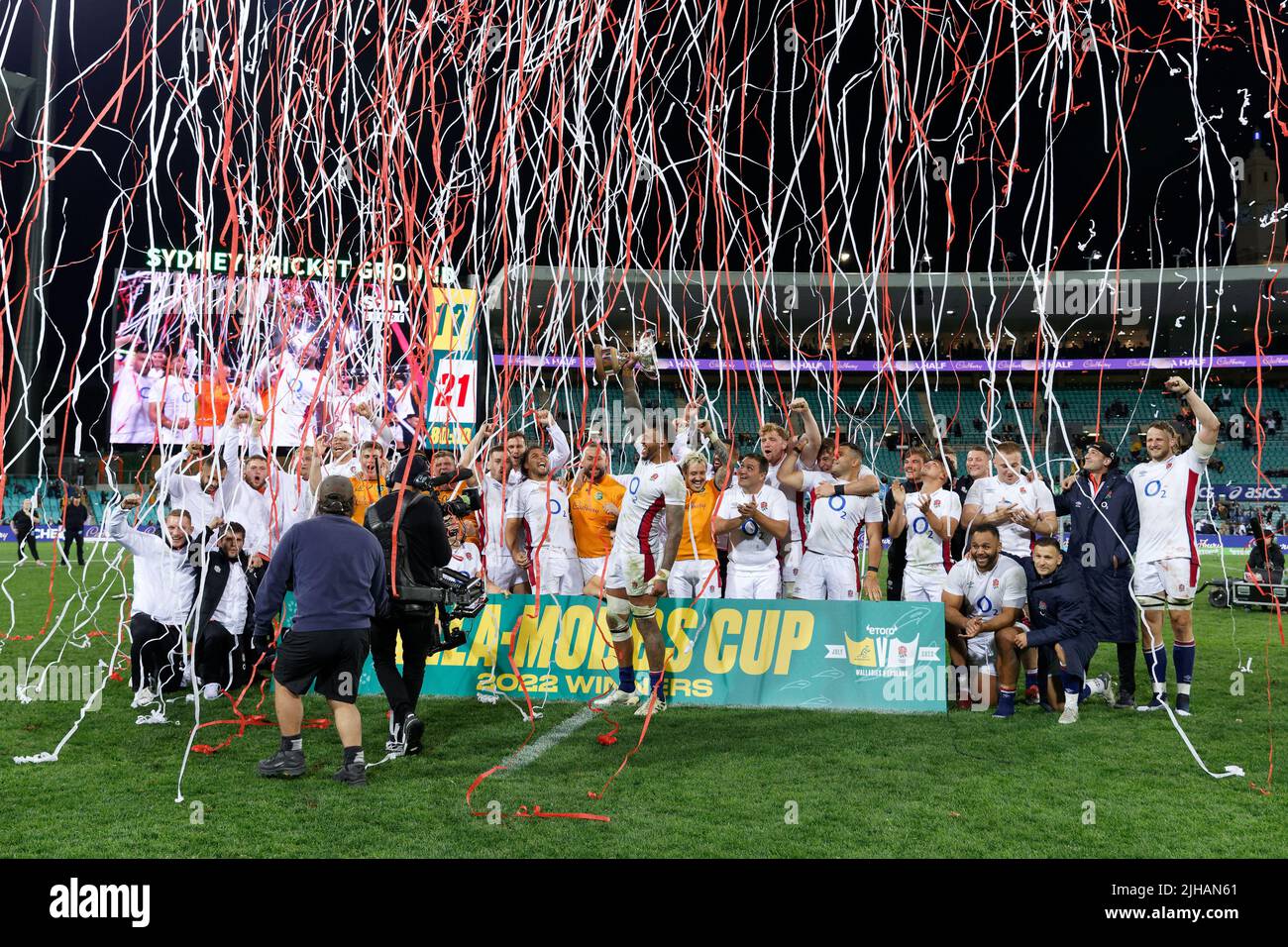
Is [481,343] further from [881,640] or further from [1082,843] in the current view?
[1082,843]

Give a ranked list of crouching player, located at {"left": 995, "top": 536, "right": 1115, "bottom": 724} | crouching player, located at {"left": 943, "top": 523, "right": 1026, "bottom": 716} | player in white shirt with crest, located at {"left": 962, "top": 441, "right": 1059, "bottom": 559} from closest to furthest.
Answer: crouching player, located at {"left": 995, "top": 536, "right": 1115, "bottom": 724}
crouching player, located at {"left": 943, "top": 523, "right": 1026, "bottom": 716}
player in white shirt with crest, located at {"left": 962, "top": 441, "right": 1059, "bottom": 559}

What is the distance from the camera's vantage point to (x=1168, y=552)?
22.2 feet

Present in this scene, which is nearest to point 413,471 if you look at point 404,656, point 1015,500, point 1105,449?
point 404,656

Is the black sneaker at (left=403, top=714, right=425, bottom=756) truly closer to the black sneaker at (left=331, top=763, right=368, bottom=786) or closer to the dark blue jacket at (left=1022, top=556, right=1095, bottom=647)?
the black sneaker at (left=331, top=763, right=368, bottom=786)

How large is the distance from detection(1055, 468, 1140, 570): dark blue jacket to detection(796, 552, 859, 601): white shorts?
1.65m

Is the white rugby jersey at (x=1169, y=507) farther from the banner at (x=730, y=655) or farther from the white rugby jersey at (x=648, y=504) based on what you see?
the white rugby jersey at (x=648, y=504)

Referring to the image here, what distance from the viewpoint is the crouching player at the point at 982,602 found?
6.91 metres

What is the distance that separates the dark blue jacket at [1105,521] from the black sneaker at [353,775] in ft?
16.9

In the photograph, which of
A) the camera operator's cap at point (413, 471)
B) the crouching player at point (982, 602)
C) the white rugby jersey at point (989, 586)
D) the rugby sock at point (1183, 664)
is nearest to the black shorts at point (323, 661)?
the camera operator's cap at point (413, 471)

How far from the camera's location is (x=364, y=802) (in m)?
4.65

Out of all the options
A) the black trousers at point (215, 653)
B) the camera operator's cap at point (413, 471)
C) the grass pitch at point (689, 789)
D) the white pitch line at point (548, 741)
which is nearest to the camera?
the grass pitch at point (689, 789)

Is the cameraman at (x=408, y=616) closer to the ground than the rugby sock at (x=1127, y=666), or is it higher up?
higher up

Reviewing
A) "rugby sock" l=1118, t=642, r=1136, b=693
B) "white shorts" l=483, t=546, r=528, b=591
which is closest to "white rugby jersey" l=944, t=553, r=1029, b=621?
"rugby sock" l=1118, t=642, r=1136, b=693

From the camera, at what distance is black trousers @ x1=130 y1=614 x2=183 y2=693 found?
6.86 metres
